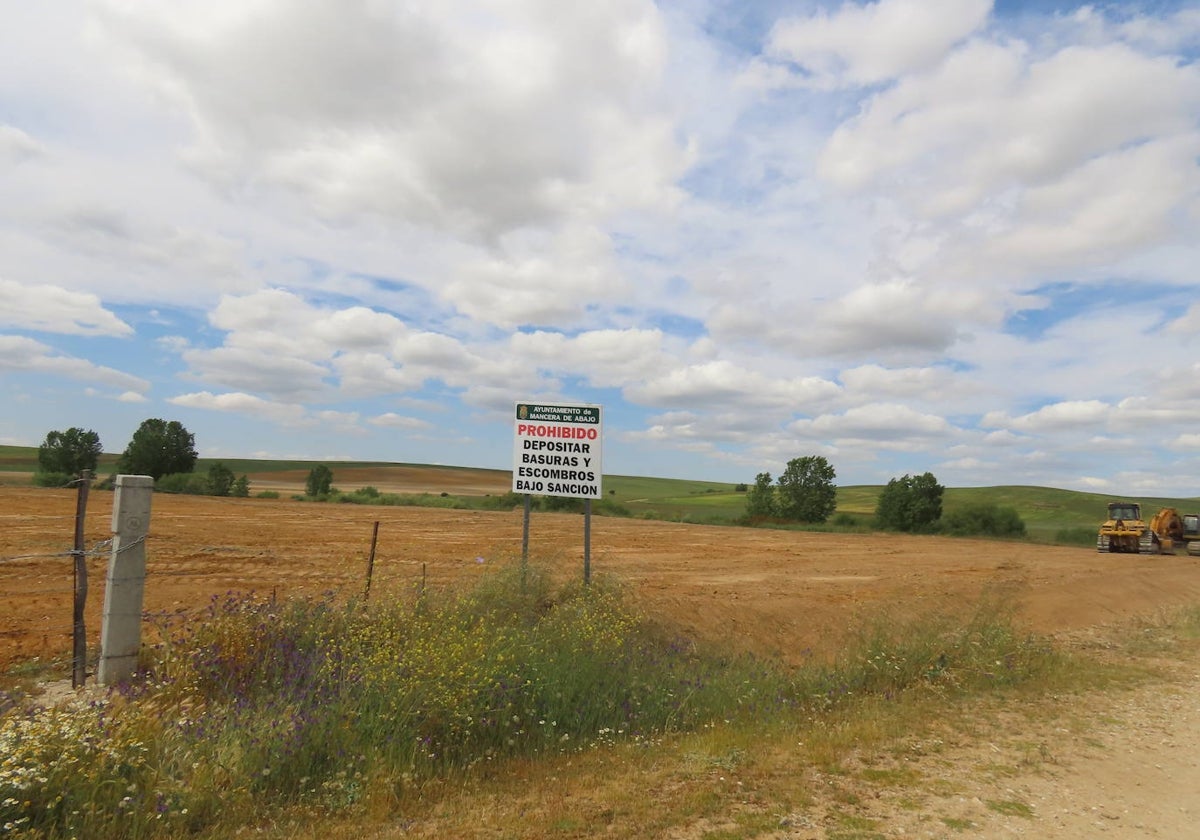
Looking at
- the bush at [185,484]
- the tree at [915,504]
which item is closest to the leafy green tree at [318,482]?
the bush at [185,484]

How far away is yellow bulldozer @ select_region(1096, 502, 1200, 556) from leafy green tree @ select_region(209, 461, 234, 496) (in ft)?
197

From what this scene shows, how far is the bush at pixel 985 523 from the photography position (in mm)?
47562

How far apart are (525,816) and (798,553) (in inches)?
1025

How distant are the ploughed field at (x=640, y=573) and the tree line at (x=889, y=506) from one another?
16011 mm

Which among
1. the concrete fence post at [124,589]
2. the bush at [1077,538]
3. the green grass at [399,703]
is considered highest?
the concrete fence post at [124,589]

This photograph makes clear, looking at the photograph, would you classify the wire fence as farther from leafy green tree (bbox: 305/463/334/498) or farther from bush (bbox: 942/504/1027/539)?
bush (bbox: 942/504/1027/539)

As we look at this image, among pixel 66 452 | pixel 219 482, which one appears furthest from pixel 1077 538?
pixel 66 452

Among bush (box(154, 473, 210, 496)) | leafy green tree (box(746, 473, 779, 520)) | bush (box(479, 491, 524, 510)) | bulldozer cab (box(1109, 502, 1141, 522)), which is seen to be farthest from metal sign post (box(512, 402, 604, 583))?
bush (box(154, 473, 210, 496))

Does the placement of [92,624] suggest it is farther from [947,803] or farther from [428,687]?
[947,803]

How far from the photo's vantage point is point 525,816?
4.80 m

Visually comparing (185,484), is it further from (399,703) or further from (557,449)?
(399,703)

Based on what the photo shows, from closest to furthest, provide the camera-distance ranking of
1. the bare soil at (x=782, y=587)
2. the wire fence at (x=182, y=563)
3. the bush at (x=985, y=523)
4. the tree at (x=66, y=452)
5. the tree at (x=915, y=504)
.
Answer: the bare soil at (x=782, y=587) < the wire fence at (x=182, y=563) < the bush at (x=985, y=523) < the tree at (x=915, y=504) < the tree at (x=66, y=452)

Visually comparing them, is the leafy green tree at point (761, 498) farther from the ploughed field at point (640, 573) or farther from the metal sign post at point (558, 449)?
the metal sign post at point (558, 449)

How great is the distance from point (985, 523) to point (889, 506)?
21.3ft
